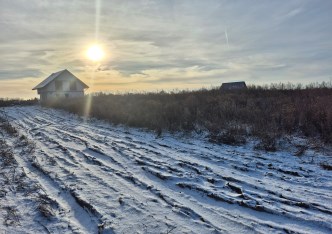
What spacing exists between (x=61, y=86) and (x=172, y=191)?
45974mm

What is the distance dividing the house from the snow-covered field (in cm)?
4124

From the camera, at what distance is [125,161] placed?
6.70m

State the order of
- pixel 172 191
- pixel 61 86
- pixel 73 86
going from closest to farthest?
1. pixel 172 191
2. pixel 61 86
3. pixel 73 86

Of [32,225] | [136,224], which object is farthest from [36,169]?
[136,224]

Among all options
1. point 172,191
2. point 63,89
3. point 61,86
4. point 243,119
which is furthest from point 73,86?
point 172,191

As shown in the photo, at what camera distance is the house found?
46469 mm

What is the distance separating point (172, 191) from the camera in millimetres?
4852

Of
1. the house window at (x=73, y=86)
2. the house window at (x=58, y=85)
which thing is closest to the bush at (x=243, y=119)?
the house window at (x=58, y=85)

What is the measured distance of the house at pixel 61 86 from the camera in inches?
1829

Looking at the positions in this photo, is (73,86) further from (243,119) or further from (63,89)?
(243,119)

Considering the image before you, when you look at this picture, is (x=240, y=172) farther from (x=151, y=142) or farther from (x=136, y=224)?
(x=151, y=142)

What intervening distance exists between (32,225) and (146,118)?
324 inches

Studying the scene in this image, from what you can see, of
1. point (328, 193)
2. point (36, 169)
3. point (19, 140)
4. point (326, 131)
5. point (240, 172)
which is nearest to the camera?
point (328, 193)

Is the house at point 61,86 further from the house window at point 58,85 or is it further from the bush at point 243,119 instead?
the bush at point 243,119
